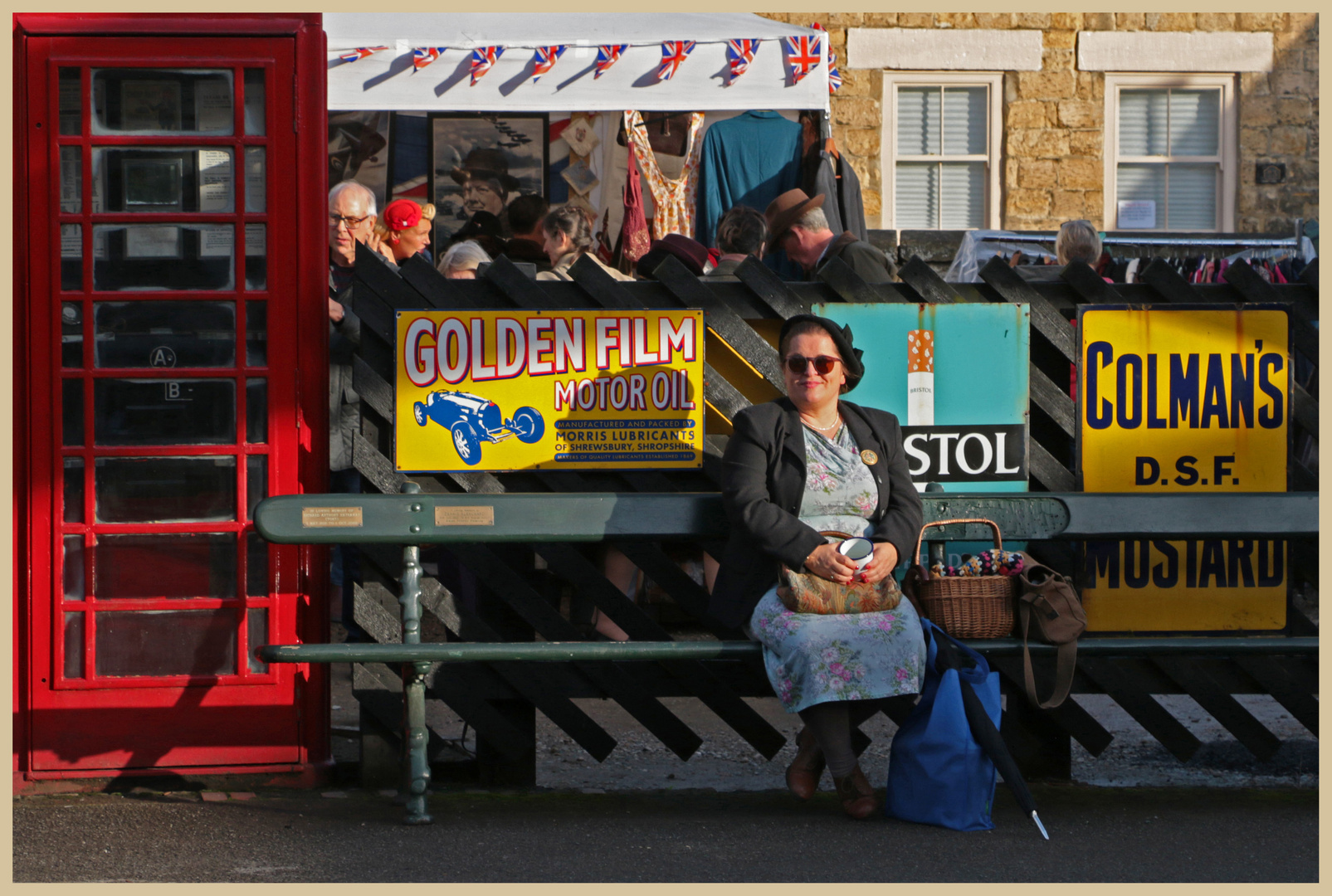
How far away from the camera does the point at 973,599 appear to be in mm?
4250

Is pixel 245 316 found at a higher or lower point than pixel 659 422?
higher

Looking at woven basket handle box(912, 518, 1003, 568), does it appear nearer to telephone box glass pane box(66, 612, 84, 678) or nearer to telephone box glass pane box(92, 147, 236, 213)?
telephone box glass pane box(92, 147, 236, 213)

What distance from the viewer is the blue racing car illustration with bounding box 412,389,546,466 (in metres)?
4.62

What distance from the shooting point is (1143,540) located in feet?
15.3

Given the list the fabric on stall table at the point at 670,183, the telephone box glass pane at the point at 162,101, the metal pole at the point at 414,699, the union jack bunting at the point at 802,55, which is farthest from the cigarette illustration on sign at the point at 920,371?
the fabric on stall table at the point at 670,183

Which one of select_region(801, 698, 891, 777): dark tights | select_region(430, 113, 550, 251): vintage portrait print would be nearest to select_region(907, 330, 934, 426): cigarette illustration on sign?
select_region(801, 698, 891, 777): dark tights

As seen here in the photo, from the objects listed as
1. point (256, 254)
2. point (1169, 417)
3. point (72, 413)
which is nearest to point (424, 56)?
point (256, 254)

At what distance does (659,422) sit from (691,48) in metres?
3.23

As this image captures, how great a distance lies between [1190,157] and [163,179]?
9.95m

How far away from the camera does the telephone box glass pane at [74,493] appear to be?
15.1 feet

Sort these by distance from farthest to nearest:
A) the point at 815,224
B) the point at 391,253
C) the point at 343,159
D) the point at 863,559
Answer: the point at 343,159
the point at 391,253
the point at 815,224
the point at 863,559

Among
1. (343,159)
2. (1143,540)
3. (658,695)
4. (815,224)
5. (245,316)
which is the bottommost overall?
(658,695)

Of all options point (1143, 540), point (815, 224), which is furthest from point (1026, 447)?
point (815, 224)

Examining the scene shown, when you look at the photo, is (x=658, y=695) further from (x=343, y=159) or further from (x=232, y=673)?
(x=343, y=159)
